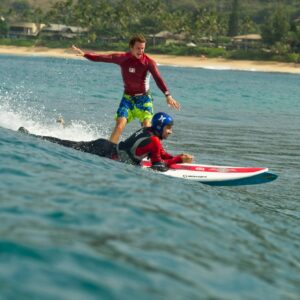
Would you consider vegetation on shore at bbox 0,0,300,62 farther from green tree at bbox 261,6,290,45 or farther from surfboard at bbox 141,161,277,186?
surfboard at bbox 141,161,277,186

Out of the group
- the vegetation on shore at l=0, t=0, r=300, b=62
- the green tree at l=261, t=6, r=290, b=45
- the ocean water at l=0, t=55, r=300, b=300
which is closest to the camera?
the ocean water at l=0, t=55, r=300, b=300

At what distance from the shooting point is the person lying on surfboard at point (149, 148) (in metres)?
11.3

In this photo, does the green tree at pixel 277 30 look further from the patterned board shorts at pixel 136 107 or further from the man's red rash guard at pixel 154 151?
the man's red rash guard at pixel 154 151

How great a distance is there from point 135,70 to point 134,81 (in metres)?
0.24

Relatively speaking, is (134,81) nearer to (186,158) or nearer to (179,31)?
(186,158)

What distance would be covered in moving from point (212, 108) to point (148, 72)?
841 inches

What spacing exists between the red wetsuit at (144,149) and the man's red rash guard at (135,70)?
81.3 inches

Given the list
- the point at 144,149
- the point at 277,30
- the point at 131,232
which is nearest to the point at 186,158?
the point at 144,149

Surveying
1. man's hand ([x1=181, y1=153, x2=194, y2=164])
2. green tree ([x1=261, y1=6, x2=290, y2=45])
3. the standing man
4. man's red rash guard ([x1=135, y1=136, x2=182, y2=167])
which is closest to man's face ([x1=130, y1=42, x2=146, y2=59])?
the standing man

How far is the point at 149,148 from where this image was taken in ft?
37.6

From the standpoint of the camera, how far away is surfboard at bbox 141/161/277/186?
12047mm

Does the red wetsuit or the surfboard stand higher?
the red wetsuit

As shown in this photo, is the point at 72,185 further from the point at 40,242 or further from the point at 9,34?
the point at 9,34

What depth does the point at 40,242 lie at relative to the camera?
5746 millimetres
